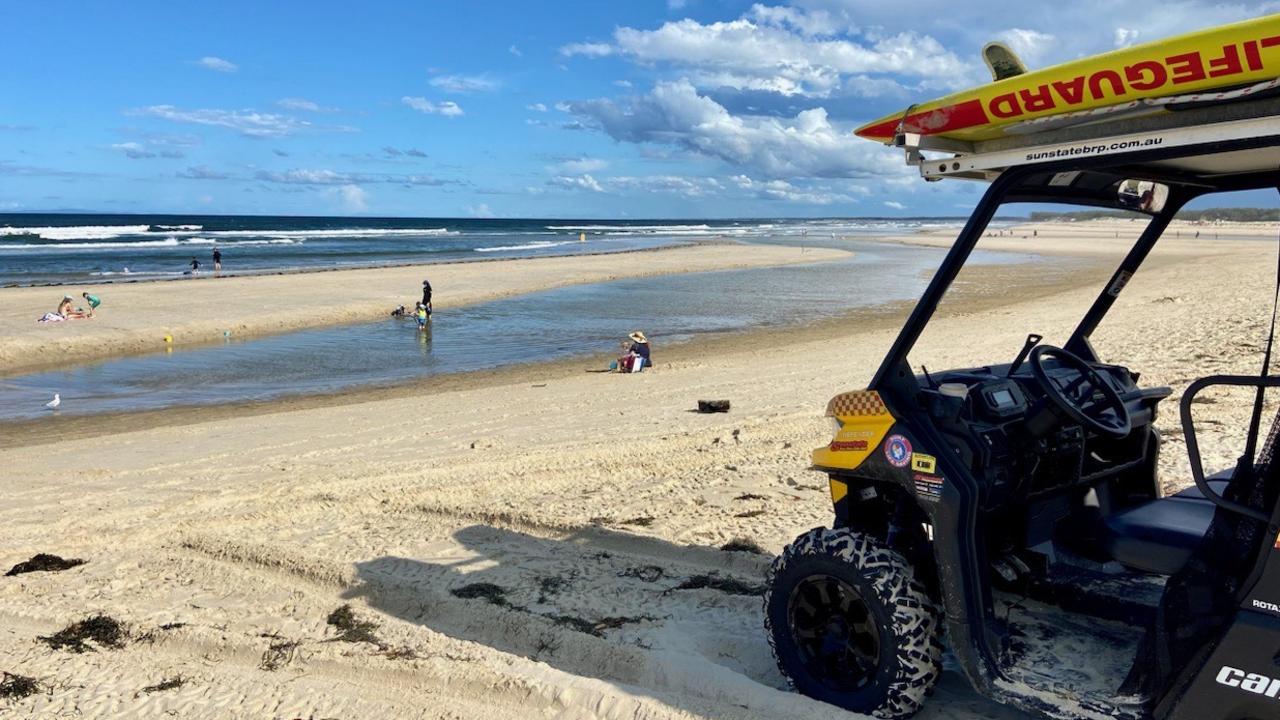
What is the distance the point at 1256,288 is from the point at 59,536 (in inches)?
806

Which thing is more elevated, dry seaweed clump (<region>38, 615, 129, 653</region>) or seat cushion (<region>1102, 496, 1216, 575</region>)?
seat cushion (<region>1102, 496, 1216, 575</region>)

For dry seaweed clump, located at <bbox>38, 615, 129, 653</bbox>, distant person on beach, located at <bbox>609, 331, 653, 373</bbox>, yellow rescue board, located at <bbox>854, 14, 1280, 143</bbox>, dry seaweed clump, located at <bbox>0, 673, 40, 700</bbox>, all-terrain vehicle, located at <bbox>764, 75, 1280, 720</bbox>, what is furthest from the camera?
distant person on beach, located at <bbox>609, 331, 653, 373</bbox>

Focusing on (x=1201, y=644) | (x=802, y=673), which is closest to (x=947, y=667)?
(x=802, y=673)

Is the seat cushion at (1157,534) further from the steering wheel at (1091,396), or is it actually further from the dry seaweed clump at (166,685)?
the dry seaweed clump at (166,685)

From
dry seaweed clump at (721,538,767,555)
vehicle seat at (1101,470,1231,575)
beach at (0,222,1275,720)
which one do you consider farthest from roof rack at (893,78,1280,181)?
dry seaweed clump at (721,538,767,555)

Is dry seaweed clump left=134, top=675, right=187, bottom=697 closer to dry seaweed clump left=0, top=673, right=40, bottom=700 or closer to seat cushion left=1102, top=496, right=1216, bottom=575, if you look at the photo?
dry seaweed clump left=0, top=673, right=40, bottom=700

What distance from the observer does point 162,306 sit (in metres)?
24.1

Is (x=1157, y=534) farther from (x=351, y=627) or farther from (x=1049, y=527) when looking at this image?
(x=351, y=627)

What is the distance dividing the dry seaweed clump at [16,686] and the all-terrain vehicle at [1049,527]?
3147mm

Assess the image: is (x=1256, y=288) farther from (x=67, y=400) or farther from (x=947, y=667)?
(x=67, y=400)

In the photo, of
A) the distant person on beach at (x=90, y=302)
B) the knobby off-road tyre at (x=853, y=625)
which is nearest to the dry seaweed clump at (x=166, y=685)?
the knobby off-road tyre at (x=853, y=625)

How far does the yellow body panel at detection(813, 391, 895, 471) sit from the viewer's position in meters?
3.60

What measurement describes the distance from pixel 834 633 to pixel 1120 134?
206cm

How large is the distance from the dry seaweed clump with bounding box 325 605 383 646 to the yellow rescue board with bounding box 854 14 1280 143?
10.8 ft
